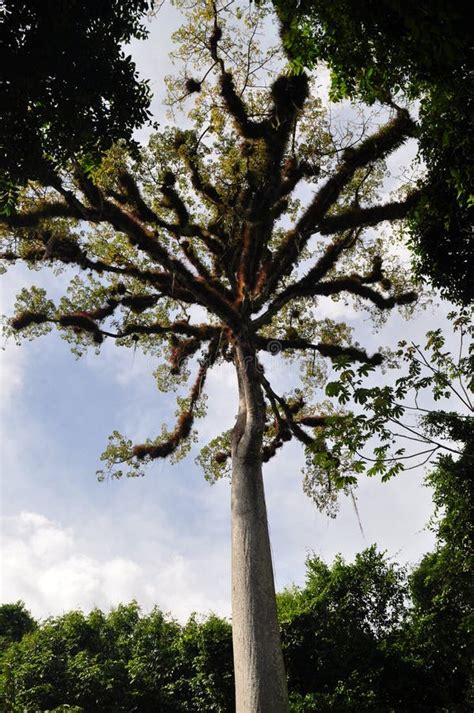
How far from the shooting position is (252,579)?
22.6 feet

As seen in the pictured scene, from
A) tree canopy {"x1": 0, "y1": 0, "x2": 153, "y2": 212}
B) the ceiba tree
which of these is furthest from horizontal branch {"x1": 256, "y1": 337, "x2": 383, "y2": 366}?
tree canopy {"x1": 0, "y1": 0, "x2": 153, "y2": 212}

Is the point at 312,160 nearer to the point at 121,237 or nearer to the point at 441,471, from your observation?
the point at 121,237

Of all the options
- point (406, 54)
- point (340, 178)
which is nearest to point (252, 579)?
point (406, 54)

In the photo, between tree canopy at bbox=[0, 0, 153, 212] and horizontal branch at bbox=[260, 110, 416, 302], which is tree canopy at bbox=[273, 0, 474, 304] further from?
horizontal branch at bbox=[260, 110, 416, 302]

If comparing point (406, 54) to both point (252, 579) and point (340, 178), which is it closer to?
point (252, 579)

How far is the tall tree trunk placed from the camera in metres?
6.01

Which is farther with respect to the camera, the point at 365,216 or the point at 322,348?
the point at 322,348

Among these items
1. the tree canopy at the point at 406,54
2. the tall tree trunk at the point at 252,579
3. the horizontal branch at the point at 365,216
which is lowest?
the tall tree trunk at the point at 252,579

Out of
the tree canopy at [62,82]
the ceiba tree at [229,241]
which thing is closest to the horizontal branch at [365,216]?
the ceiba tree at [229,241]

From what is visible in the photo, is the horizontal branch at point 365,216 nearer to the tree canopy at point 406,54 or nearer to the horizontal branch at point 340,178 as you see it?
the horizontal branch at point 340,178

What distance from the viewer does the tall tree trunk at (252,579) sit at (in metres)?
6.01

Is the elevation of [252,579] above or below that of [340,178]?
below

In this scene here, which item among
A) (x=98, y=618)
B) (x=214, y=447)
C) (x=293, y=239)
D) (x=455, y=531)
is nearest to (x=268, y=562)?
(x=455, y=531)

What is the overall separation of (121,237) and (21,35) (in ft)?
24.6
